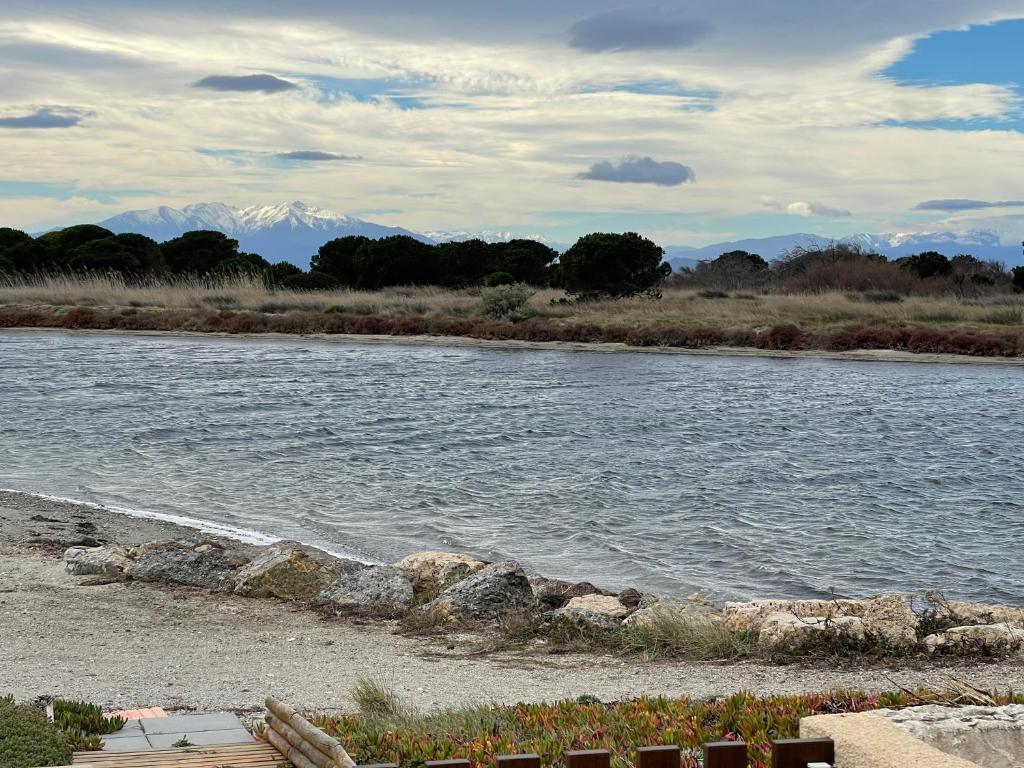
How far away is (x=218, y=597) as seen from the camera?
10.5 m

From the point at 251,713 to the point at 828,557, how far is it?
840 centimetres

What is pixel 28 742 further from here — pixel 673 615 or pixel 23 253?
pixel 23 253

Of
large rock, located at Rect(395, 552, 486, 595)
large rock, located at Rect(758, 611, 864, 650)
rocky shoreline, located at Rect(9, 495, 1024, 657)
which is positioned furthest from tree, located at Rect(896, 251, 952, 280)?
large rock, located at Rect(758, 611, 864, 650)

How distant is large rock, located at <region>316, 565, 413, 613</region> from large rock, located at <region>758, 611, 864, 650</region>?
10.7 feet

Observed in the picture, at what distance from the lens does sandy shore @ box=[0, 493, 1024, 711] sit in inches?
295

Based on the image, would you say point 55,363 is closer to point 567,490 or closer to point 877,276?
point 567,490

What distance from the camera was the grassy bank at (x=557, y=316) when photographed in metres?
43.9

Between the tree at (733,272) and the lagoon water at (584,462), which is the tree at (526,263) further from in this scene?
the lagoon water at (584,462)

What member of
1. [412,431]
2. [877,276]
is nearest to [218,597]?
[412,431]

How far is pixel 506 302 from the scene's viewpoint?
50.8m

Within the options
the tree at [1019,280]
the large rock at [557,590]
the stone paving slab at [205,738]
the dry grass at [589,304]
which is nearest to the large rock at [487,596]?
the large rock at [557,590]

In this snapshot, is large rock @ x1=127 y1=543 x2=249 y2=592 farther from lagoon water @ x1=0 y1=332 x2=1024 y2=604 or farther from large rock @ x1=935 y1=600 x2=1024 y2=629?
large rock @ x1=935 y1=600 x2=1024 y2=629

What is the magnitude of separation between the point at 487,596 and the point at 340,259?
57.8 meters

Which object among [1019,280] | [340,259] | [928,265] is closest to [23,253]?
[340,259]
